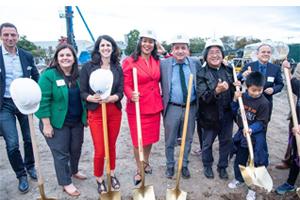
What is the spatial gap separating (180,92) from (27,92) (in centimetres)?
185

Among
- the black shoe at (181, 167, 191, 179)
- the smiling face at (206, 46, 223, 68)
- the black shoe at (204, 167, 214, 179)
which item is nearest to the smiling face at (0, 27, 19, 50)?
the smiling face at (206, 46, 223, 68)

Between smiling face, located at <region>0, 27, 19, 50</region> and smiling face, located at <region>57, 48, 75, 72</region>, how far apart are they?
2.46ft

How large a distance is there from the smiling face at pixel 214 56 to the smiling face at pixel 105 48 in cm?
127

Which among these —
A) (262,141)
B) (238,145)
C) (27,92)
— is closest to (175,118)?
(238,145)

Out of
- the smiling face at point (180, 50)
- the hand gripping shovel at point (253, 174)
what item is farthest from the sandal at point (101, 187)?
the smiling face at point (180, 50)

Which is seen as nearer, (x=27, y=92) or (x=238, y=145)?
(x=27, y=92)

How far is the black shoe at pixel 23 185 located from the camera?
3316 mm

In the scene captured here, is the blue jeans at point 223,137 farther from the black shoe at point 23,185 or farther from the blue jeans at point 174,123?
the black shoe at point 23,185

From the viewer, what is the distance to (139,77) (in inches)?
130

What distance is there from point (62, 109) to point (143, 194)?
1.36 m

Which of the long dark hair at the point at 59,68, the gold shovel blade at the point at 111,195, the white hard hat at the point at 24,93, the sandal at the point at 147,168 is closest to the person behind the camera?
the white hard hat at the point at 24,93

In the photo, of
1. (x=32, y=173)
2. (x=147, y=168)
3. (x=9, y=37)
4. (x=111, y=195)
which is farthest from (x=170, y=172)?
(x=9, y=37)

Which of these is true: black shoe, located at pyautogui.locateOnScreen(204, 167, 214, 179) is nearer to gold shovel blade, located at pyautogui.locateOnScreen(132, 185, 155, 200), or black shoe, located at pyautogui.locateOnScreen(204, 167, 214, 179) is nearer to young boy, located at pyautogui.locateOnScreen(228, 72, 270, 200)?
young boy, located at pyautogui.locateOnScreen(228, 72, 270, 200)

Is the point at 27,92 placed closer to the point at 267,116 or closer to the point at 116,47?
the point at 116,47
